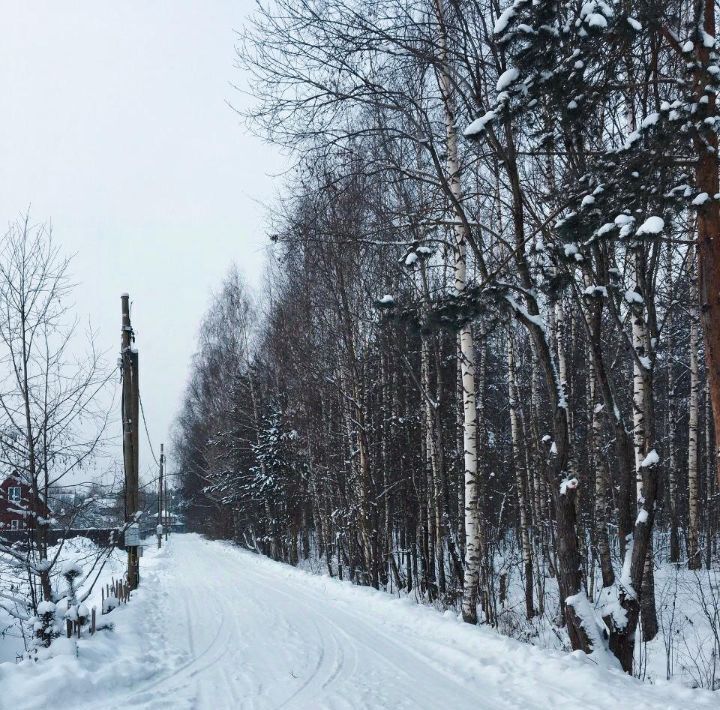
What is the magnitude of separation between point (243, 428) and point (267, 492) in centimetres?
329

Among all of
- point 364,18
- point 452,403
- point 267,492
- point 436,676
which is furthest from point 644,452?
point 267,492

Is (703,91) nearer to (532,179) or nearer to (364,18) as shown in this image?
(364,18)

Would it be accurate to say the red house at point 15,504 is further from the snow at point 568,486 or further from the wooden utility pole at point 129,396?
the snow at point 568,486

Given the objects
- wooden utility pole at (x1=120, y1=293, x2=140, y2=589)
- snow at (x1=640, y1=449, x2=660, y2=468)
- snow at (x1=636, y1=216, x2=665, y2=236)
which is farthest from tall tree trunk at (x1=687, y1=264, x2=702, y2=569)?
wooden utility pole at (x1=120, y1=293, x2=140, y2=589)

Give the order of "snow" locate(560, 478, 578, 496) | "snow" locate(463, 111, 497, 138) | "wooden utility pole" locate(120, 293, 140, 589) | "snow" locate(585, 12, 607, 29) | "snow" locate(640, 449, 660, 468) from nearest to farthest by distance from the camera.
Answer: "snow" locate(585, 12, 607, 29) < "snow" locate(463, 111, 497, 138) < "snow" locate(640, 449, 660, 468) < "snow" locate(560, 478, 578, 496) < "wooden utility pole" locate(120, 293, 140, 589)

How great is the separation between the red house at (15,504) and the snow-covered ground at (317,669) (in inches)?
75.8

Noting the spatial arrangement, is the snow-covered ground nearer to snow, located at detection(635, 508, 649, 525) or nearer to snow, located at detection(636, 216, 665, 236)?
snow, located at detection(635, 508, 649, 525)

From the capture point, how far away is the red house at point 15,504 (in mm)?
8859

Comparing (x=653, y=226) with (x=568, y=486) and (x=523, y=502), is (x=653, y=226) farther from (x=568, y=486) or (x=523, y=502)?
(x=523, y=502)

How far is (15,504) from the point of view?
8844 millimetres

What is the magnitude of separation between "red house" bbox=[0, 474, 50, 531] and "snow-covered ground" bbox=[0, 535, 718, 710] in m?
1.92

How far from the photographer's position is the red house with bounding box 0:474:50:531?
886 centimetres

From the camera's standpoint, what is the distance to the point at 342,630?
33.5 ft

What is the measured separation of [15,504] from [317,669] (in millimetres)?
4701
